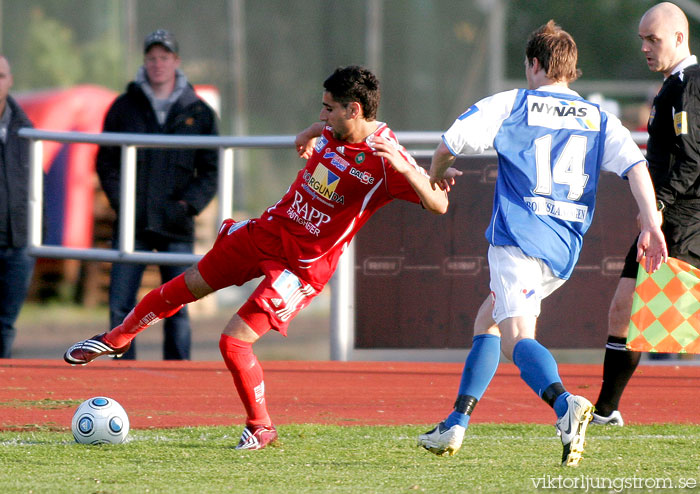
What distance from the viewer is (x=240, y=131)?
17375mm

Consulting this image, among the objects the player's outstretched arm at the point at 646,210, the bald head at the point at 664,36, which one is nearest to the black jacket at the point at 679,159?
the bald head at the point at 664,36

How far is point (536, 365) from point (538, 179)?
2.51 feet

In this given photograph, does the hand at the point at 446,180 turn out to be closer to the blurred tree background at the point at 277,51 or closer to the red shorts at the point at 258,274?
the red shorts at the point at 258,274

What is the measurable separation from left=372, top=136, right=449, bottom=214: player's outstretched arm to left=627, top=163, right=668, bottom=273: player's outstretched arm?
0.85 meters

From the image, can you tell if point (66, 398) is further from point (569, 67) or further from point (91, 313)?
point (91, 313)

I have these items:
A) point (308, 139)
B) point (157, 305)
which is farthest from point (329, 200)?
point (157, 305)

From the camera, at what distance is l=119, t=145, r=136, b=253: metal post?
838cm

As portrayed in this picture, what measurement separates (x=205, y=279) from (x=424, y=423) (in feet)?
4.87

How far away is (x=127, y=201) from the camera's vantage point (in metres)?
8.38

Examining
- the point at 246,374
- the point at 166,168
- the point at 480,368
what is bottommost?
the point at 246,374

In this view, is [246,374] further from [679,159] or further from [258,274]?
[679,159]

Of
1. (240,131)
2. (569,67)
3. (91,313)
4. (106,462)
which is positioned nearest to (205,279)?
(106,462)

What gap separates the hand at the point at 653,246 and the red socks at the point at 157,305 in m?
2.21

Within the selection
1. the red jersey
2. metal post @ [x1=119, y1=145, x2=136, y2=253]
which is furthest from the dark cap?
the red jersey
